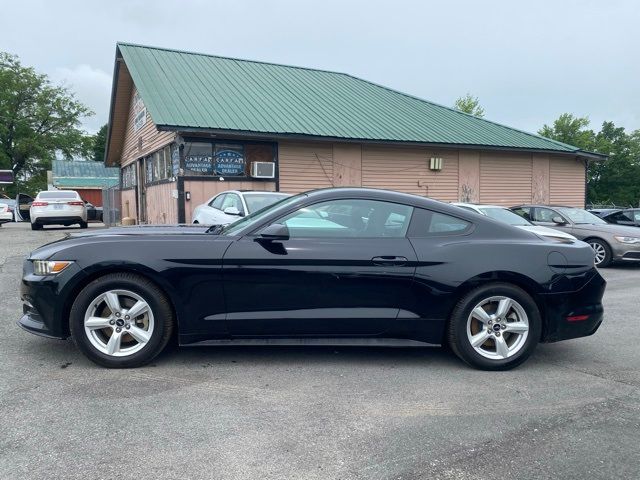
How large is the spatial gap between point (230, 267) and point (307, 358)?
1080 mm

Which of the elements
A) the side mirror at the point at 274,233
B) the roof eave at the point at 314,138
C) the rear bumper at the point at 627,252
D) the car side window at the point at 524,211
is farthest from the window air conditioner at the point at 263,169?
the side mirror at the point at 274,233

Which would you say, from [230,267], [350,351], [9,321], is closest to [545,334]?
[350,351]

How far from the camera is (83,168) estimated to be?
4775cm

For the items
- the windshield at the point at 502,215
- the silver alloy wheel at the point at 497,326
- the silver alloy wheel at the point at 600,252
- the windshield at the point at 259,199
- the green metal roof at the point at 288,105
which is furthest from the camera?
the green metal roof at the point at 288,105

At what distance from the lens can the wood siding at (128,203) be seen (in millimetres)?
20136

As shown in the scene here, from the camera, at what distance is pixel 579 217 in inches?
465

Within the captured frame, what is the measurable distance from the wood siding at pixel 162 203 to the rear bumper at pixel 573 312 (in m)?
10.9

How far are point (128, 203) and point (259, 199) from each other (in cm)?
1340

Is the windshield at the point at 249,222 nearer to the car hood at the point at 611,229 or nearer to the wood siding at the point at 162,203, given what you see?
the car hood at the point at 611,229

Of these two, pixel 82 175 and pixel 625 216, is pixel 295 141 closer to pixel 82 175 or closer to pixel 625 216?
pixel 625 216

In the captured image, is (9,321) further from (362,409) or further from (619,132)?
(619,132)

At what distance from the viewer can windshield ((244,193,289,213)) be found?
9.88 metres

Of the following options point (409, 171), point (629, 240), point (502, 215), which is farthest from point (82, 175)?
point (629, 240)

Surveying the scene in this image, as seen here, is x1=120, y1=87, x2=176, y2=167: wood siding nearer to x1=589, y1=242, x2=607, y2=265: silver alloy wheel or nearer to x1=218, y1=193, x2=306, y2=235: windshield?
x1=218, y1=193, x2=306, y2=235: windshield
